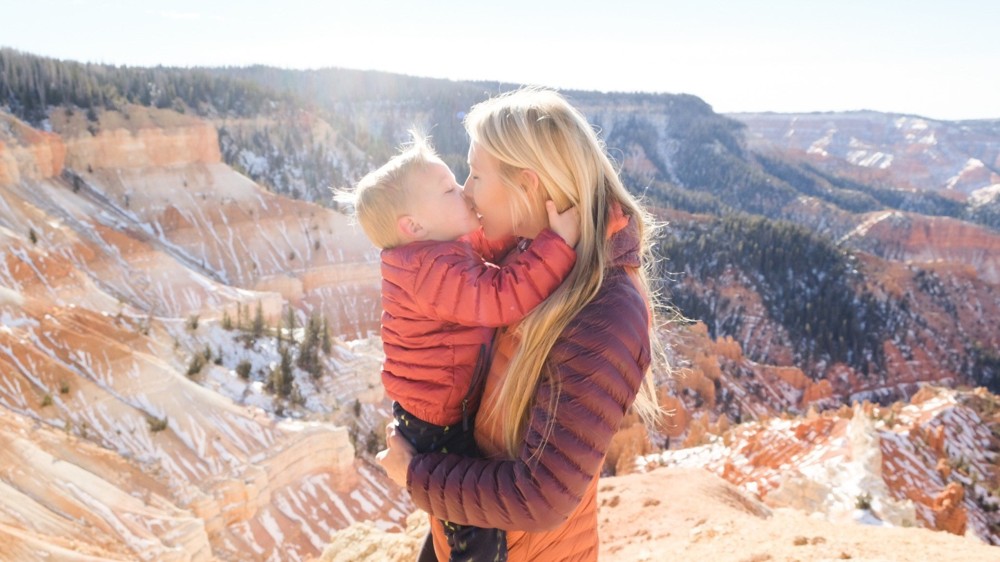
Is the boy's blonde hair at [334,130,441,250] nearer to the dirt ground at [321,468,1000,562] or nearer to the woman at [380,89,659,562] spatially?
the woman at [380,89,659,562]

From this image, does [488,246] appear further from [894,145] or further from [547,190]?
[894,145]

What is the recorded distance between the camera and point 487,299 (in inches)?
67.3

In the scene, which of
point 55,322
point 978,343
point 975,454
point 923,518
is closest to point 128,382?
point 55,322

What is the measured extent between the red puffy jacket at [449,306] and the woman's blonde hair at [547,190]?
65mm

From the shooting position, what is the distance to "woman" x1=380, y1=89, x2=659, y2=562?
155cm

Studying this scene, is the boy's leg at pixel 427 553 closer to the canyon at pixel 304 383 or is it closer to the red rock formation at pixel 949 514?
the canyon at pixel 304 383

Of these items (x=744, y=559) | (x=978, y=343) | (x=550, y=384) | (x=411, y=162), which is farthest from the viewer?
(x=978, y=343)

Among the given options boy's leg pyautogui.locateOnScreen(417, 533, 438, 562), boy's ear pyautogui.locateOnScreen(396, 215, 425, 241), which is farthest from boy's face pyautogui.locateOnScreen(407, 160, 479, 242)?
boy's leg pyautogui.locateOnScreen(417, 533, 438, 562)

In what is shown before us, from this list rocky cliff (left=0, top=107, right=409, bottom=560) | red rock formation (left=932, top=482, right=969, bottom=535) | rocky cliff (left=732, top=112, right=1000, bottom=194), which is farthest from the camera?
rocky cliff (left=732, top=112, right=1000, bottom=194)

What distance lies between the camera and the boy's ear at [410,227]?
1900mm

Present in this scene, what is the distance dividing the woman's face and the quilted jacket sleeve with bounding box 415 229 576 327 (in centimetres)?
14

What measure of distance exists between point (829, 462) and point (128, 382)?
1187 cm

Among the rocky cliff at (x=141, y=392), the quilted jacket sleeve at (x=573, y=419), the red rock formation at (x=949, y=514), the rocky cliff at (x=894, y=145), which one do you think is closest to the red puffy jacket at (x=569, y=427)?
the quilted jacket sleeve at (x=573, y=419)

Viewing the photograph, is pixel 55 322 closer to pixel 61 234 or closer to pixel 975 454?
pixel 61 234
